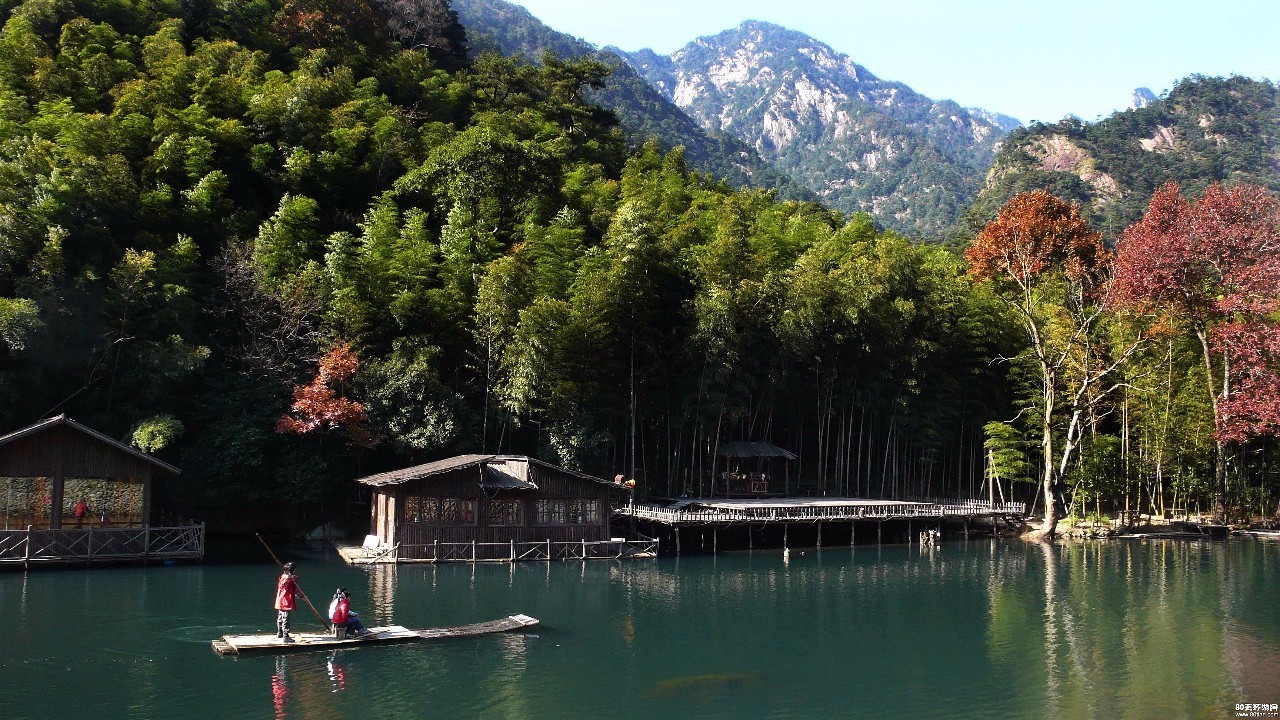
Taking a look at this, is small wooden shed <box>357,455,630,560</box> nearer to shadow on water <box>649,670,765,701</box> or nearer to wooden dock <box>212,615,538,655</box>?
wooden dock <box>212,615,538,655</box>

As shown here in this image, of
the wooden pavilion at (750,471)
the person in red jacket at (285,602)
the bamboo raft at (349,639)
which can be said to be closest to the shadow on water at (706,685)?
the bamboo raft at (349,639)

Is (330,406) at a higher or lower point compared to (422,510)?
higher

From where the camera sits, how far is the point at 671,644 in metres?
21.1

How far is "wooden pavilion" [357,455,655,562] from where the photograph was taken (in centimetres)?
3238

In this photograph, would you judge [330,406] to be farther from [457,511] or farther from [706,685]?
[706,685]

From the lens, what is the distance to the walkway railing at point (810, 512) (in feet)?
119

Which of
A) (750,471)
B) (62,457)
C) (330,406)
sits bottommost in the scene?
(750,471)

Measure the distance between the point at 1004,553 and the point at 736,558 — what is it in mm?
11140

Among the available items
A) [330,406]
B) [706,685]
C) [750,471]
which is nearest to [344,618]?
[706,685]

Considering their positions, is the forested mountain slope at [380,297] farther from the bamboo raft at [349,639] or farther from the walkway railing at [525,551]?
the bamboo raft at [349,639]

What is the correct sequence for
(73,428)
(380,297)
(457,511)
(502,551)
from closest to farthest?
(73,428), (457,511), (502,551), (380,297)

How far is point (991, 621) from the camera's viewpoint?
80.0 ft

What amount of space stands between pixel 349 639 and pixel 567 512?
51.2 ft

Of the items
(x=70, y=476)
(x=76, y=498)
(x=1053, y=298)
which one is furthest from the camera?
(x=1053, y=298)
